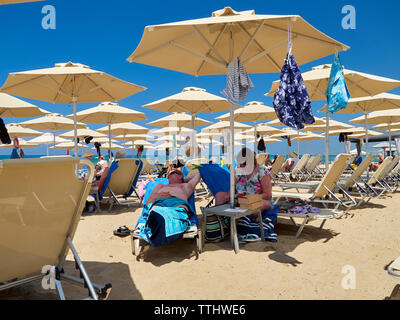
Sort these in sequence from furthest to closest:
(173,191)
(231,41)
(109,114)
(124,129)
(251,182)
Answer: (124,129) → (109,114) → (251,182) → (231,41) → (173,191)

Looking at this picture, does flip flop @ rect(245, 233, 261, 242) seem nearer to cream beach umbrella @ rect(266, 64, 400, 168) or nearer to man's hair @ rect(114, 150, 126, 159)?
cream beach umbrella @ rect(266, 64, 400, 168)

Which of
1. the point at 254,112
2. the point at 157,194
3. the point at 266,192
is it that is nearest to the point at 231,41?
the point at 266,192

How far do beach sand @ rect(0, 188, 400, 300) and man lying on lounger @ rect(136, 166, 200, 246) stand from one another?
27cm

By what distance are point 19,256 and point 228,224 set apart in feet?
7.92

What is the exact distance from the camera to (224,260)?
2.88 meters

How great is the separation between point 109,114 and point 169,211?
20.6 feet

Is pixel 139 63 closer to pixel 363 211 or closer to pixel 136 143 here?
pixel 363 211

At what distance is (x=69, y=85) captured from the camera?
5.85m

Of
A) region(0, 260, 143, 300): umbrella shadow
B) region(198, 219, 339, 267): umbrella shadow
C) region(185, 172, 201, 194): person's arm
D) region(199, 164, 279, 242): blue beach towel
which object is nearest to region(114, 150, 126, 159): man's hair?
region(199, 164, 279, 242): blue beach towel

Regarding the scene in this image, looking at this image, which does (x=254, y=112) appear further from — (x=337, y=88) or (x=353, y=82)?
(x=337, y=88)

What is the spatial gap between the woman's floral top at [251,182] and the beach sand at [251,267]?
665 millimetres

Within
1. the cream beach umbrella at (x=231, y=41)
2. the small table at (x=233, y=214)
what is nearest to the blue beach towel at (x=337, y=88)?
the cream beach umbrella at (x=231, y=41)
